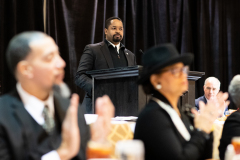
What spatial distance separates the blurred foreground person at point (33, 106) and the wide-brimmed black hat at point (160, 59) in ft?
1.47

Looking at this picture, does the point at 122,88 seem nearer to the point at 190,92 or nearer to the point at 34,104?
the point at 190,92

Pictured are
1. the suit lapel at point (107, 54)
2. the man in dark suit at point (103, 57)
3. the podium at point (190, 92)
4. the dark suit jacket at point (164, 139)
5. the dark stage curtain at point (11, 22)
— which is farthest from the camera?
the dark stage curtain at point (11, 22)

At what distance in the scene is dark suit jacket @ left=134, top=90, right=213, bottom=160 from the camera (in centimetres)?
136

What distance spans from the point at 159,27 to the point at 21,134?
16.4ft

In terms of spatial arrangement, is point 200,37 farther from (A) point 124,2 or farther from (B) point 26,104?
(B) point 26,104

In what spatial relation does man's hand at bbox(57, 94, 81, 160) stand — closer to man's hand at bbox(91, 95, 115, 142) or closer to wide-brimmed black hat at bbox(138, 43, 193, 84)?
man's hand at bbox(91, 95, 115, 142)

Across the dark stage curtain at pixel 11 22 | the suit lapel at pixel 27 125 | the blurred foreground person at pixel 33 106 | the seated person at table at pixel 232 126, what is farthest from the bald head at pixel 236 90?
Result: the dark stage curtain at pixel 11 22

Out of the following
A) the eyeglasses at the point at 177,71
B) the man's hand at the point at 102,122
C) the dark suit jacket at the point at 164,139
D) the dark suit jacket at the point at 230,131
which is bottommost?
the dark suit jacket at the point at 230,131

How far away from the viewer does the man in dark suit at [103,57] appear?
331 centimetres

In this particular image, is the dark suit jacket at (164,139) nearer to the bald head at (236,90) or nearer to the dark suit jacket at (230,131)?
the dark suit jacket at (230,131)

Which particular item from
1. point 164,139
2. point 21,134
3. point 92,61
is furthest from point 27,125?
point 92,61

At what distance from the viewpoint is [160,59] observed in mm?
1499

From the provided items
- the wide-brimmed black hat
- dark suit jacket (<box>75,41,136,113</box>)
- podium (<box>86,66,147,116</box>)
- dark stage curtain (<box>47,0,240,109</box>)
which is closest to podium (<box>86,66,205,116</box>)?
podium (<box>86,66,147,116</box>)

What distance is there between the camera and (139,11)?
5672mm
